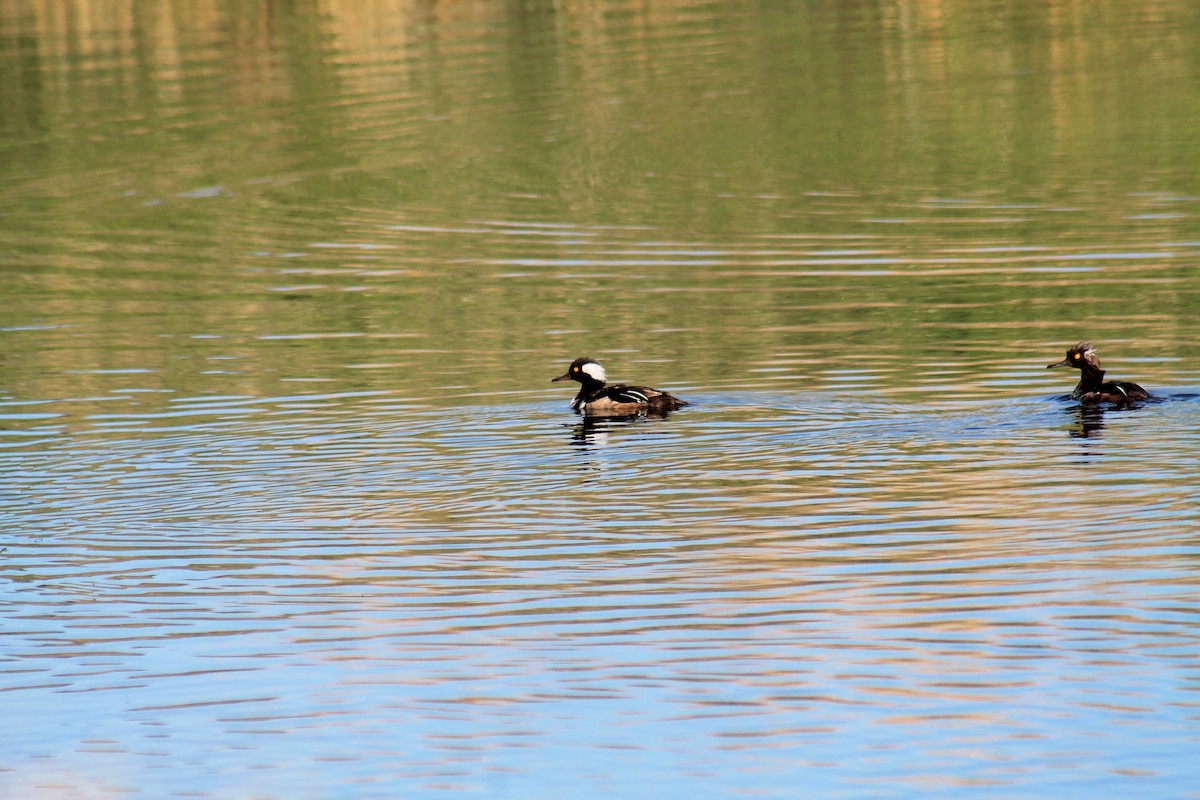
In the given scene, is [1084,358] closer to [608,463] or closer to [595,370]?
[595,370]

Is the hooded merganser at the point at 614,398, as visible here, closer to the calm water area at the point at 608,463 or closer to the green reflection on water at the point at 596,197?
the calm water area at the point at 608,463

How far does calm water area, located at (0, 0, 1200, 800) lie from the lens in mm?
10055

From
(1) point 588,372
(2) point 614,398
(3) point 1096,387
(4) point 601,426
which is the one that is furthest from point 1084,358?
(1) point 588,372

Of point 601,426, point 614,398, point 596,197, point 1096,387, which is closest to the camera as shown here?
point 1096,387

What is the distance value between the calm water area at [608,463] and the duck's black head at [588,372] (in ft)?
1.13

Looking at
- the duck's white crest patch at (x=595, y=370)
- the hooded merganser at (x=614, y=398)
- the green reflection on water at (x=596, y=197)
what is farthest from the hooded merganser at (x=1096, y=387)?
the duck's white crest patch at (x=595, y=370)

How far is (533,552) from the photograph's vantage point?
44.6 ft

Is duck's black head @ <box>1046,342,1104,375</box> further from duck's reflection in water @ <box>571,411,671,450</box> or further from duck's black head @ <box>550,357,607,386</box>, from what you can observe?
duck's black head @ <box>550,357,607,386</box>

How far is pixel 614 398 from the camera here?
62.7ft

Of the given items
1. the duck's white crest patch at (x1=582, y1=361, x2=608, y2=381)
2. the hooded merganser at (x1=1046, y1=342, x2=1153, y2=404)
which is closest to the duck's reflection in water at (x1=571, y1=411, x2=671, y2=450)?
the duck's white crest patch at (x1=582, y1=361, x2=608, y2=381)

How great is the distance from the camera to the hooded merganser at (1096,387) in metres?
18.0

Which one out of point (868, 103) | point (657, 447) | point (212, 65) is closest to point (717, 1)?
point (212, 65)

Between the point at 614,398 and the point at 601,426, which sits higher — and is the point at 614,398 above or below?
above

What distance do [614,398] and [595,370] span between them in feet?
1.62
